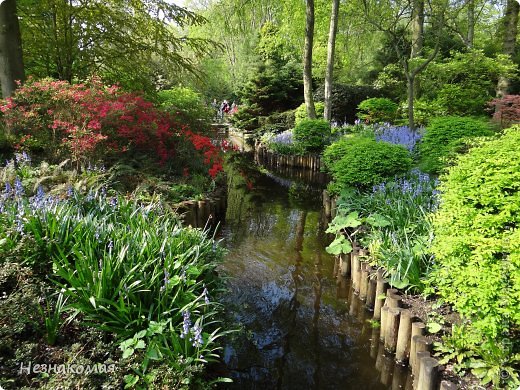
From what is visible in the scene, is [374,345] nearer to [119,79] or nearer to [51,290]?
[51,290]

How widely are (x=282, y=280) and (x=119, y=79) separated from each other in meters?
7.53

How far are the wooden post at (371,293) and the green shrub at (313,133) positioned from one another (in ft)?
25.2

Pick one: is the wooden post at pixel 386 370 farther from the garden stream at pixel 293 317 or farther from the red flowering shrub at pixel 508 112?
the red flowering shrub at pixel 508 112

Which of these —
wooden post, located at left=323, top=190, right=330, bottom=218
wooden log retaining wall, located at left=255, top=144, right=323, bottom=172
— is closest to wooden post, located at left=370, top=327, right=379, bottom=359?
wooden post, located at left=323, top=190, right=330, bottom=218

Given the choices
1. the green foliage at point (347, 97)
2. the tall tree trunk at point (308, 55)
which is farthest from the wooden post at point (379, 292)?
the green foliage at point (347, 97)

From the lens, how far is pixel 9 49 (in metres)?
6.62

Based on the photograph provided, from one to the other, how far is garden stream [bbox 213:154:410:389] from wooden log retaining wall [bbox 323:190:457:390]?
2.5 inches

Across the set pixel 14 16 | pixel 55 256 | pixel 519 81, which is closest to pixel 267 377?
pixel 55 256

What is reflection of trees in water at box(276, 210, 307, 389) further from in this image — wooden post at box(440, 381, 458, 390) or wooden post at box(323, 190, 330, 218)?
wooden post at box(440, 381, 458, 390)

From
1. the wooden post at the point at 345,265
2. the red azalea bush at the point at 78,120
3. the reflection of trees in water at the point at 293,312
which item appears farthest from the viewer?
the red azalea bush at the point at 78,120

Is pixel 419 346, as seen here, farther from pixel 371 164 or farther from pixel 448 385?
pixel 371 164

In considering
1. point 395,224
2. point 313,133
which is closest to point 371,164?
point 395,224

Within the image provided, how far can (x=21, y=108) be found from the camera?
5820 millimetres

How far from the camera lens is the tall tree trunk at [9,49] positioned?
6.45 meters
